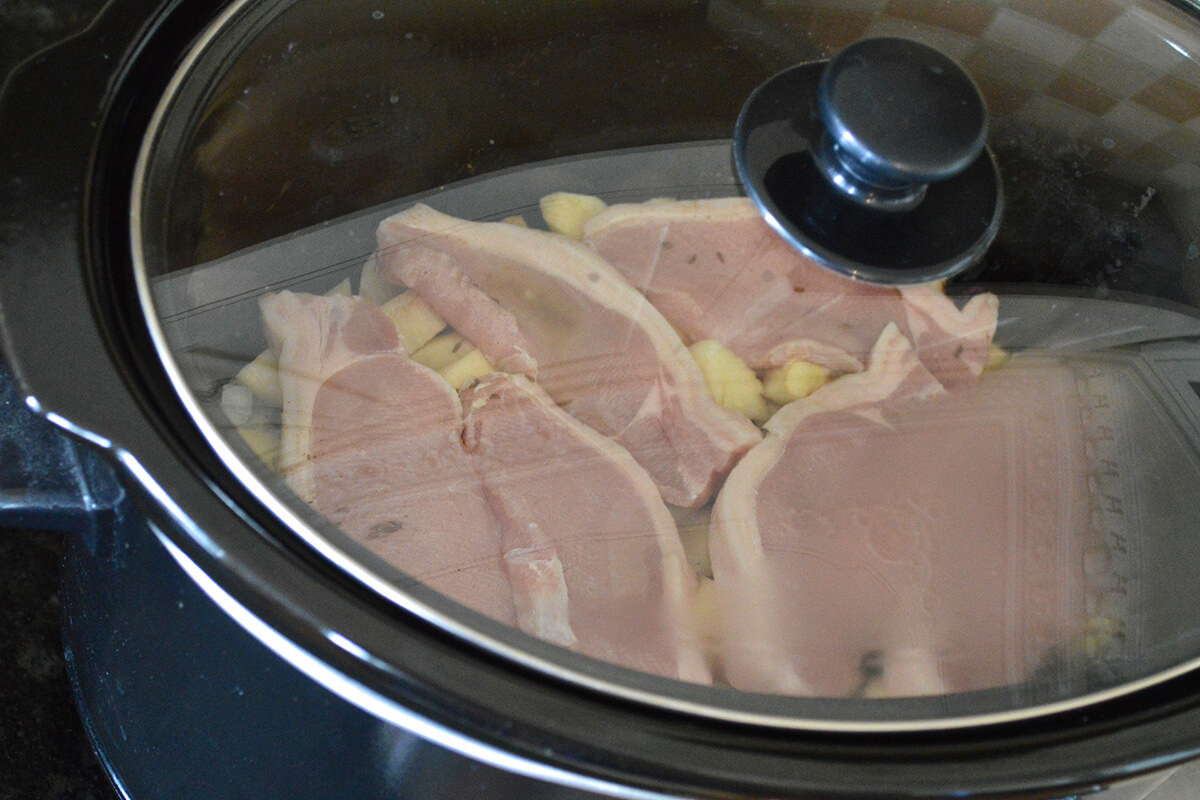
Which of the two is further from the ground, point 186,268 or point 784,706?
point 186,268

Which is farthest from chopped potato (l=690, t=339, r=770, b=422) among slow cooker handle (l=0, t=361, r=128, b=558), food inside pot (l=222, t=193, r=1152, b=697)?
slow cooker handle (l=0, t=361, r=128, b=558)

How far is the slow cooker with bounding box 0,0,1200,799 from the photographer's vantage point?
59cm

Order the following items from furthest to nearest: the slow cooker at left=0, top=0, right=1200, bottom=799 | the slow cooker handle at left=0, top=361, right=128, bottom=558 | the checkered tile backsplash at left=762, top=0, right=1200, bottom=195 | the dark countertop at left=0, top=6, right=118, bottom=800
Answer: the dark countertop at left=0, top=6, right=118, bottom=800, the checkered tile backsplash at left=762, top=0, right=1200, bottom=195, the slow cooker handle at left=0, top=361, right=128, bottom=558, the slow cooker at left=0, top=0, right=1200, bottom=799

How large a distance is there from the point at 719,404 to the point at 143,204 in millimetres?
418

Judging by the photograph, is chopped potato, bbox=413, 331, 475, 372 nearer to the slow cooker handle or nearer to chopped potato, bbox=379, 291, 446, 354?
chopped potato, bbox=379, 291, 446, 354

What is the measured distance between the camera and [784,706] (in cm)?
59

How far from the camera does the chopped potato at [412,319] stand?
2.39 feet

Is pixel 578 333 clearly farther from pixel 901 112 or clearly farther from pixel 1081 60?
pixel 1081 60

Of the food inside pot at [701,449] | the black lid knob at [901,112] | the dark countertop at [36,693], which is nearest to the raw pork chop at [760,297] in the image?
the food inside pot at [701,449]

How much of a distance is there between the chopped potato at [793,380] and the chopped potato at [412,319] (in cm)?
24

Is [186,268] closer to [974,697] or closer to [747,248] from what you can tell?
[747,248]

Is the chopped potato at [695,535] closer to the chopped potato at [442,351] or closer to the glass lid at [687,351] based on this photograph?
the glass lid at [687,351]

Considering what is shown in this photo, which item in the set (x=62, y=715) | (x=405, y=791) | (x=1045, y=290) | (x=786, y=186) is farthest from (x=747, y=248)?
(x=62, y=715)

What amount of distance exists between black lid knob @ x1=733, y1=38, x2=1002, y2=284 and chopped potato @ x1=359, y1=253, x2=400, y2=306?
272 millimetres
